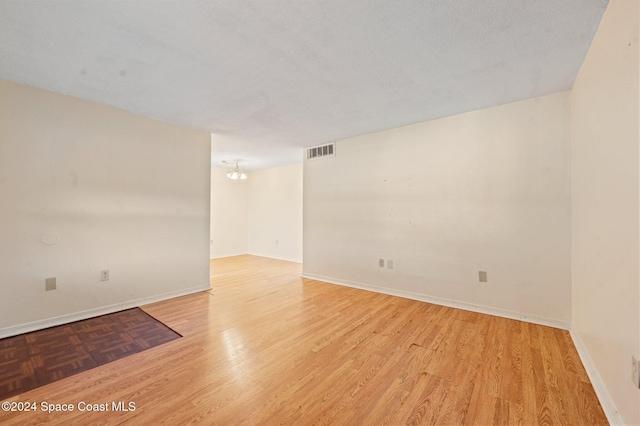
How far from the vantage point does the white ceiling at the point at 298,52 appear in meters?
1.53

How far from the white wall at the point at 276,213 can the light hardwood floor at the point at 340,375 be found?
345cm

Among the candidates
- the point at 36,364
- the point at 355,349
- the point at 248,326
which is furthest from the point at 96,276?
the point at 355,349

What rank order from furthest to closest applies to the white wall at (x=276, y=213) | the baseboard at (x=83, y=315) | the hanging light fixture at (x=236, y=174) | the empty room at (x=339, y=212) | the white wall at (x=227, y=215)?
the white wall at (x=227, y=215)
the white wall at (x=276, y=213)
the hanging light fixture at (x=236, y=174)
the baseboard at (x=83, y=315)
the empty room at (x=339, y=212)

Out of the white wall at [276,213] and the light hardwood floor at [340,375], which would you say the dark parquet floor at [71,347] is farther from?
the white wall at [276,213]

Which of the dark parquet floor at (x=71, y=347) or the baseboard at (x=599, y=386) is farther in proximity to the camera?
the dark parquet floor at (x=71, y=347)

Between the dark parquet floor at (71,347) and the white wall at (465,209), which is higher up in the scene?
the white wall at (465,209)

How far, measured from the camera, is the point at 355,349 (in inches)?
83.7

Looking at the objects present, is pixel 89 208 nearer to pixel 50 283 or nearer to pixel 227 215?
pixel 50 283

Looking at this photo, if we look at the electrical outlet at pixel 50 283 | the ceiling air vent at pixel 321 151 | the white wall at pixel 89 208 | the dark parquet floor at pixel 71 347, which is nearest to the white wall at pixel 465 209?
the ceiling air vent at pixel 321 151

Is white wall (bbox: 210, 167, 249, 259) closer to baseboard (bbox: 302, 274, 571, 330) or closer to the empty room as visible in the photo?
the empty room

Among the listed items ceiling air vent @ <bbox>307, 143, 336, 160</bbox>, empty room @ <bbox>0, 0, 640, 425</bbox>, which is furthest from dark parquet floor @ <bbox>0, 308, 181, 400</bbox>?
ceiling air vent @ <bbox>307, 143, 336, 160</bbox>

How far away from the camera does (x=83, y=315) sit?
109 inches

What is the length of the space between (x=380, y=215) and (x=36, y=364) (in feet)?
12.4

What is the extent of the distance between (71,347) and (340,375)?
7.68 feet
